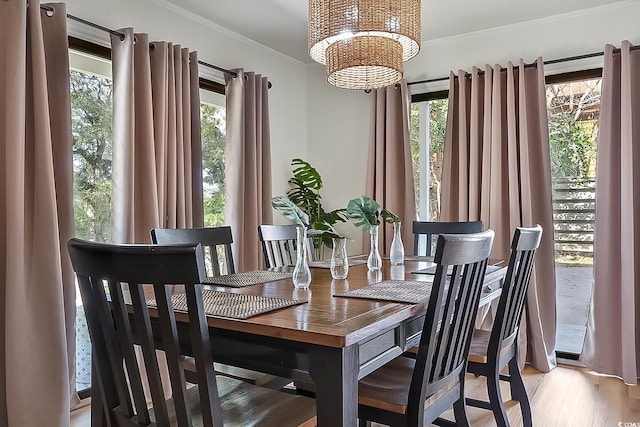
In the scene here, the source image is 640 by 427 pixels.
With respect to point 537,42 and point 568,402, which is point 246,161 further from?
point 568,402

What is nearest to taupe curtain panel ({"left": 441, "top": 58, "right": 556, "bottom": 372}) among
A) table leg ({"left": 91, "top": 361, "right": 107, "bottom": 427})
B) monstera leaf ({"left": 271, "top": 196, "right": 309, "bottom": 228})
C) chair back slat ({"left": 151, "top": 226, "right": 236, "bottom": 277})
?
chair back slat ({"left": 151, "top": 226, "right": 236, "bottom": 277})

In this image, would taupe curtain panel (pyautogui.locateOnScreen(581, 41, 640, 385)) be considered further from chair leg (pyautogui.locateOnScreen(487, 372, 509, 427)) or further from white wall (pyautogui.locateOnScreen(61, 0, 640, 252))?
chair leg (pyautogui.locateOnScreen(487, 372, 509, 427))

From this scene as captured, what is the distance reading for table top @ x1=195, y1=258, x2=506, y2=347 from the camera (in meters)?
1.20

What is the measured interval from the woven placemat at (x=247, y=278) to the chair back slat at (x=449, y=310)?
0.78m

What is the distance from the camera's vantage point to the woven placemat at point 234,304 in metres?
1.39

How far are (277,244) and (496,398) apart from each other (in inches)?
52.3

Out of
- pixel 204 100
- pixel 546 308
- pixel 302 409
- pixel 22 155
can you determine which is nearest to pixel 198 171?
pixel 204 100

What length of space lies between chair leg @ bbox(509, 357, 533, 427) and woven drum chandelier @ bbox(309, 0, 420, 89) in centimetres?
149

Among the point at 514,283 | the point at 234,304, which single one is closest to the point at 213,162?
the point at 234,304

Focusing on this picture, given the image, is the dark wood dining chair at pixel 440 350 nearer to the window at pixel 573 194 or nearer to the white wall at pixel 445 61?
the window at pixel 573 194

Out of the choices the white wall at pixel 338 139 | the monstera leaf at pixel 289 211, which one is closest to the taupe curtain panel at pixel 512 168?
the white wall at pixel 338 139

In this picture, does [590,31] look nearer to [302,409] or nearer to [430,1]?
[430,1]

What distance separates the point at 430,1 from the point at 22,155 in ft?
8.02

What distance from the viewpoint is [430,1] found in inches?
119
